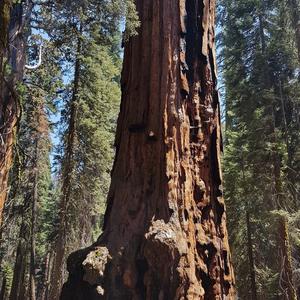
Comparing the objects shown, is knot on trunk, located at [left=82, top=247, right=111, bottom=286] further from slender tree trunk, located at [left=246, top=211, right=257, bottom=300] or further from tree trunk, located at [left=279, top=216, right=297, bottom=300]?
slender tree trunk, located at [left=246, top=211, right=257, bottom=300]

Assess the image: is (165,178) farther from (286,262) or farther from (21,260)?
(21,260)

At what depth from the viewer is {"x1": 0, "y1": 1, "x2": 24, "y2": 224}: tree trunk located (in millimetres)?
5129

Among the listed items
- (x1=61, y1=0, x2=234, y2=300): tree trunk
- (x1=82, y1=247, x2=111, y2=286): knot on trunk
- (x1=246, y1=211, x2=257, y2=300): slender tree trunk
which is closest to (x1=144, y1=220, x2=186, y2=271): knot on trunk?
(x1=61, y1=0, x2=234, y2=300): tree trunk

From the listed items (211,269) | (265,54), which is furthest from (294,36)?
(211,269)

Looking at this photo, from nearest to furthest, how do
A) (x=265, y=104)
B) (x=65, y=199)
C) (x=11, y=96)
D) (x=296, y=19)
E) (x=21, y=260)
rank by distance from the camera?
(x=11, y=96) < (x=65, y=199) < (x=296, y=19) < (x=265, y=104) < (x=21, y=260)

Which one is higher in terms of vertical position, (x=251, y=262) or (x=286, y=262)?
(x=251, y=262)

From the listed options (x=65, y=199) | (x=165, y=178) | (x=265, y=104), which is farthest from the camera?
(x=265, y=104)

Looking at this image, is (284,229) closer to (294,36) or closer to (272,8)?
(294,36)

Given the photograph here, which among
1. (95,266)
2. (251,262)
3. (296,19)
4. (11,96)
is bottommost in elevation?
(95,266)

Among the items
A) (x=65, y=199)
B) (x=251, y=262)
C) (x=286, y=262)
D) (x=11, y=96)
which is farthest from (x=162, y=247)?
(x=251, y=262)

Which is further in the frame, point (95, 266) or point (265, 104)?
point (265, 104)

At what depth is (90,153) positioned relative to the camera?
15.4 metres

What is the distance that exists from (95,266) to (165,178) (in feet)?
4.26

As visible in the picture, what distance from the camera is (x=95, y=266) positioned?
5.18m
